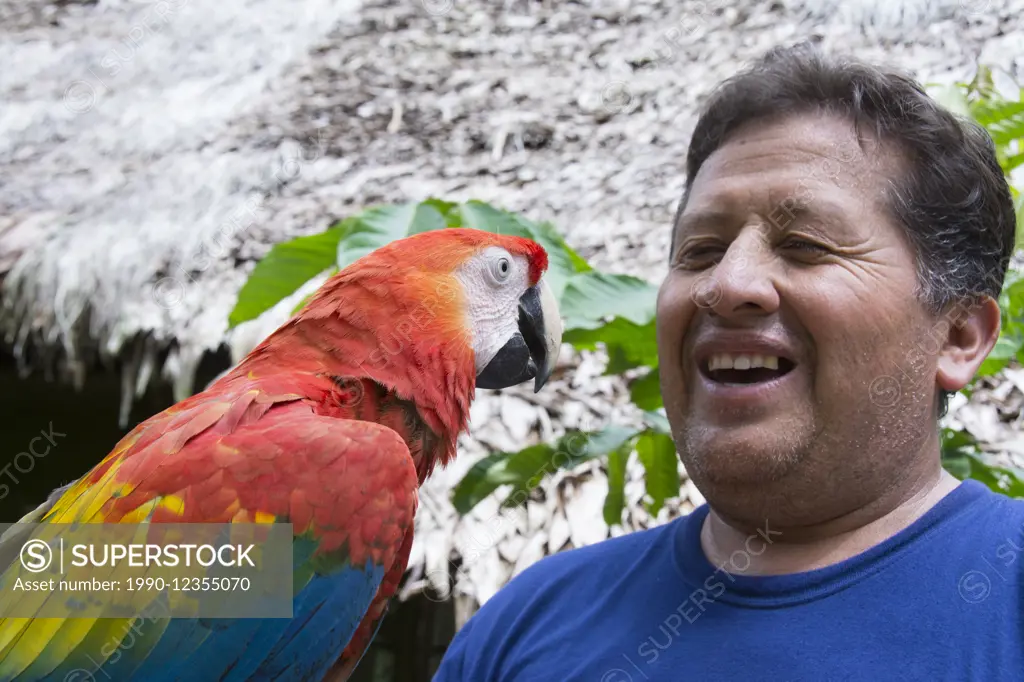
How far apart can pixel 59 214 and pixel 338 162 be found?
920mm

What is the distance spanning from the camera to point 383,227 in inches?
53.4

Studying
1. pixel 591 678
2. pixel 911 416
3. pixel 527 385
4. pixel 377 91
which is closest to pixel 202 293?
pixel 527 385

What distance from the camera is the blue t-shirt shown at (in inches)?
33.0

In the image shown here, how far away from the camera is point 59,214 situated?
101 inches

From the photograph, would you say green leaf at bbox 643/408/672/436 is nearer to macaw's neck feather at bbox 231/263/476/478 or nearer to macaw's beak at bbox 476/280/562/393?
macaw's beak at bbox 476/280/562/393

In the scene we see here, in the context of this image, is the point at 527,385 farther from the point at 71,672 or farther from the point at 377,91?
the point at 377,91

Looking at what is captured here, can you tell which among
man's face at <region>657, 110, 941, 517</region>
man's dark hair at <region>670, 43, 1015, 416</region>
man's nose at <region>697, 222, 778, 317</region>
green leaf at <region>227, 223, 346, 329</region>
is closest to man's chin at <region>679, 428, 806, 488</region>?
man's face at <region>657, 110, 941, 517</region>

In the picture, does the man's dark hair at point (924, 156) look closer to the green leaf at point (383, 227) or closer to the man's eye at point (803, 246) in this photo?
the man's eye at point (803, 246)

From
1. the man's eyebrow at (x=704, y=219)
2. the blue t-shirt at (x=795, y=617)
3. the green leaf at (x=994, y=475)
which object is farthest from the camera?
the green leaf at (x=994, y=475)

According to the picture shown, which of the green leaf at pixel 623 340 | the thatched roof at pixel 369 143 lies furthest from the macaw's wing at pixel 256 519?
the thatched roof at pixel 369 143

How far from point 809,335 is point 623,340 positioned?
1.31ft

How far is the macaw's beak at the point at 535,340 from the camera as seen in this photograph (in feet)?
4.03

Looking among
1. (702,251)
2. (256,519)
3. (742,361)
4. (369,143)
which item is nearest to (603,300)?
(702,251)

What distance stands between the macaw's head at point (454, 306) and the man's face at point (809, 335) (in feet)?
0.93
